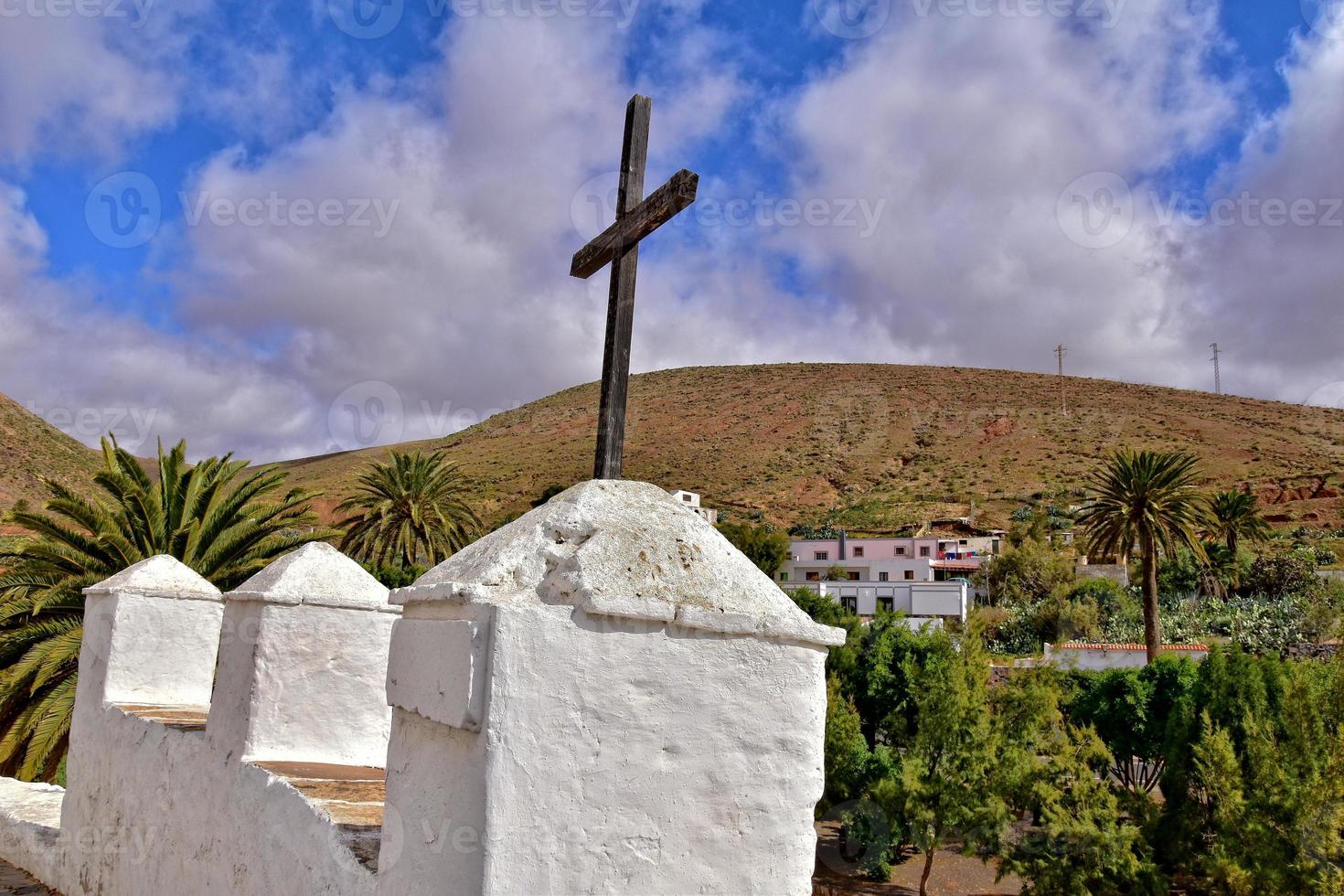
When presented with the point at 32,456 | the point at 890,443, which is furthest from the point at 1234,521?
the point at 32,456

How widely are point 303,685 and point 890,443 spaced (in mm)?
66780

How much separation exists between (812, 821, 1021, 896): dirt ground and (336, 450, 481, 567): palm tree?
481 inches

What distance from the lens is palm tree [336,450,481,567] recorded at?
25281 mm

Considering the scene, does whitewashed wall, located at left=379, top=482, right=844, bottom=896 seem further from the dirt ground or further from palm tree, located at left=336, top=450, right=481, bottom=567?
palm tree, located at left=336, top=450, right=481, bottom=567

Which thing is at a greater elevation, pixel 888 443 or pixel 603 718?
pixel 888 443

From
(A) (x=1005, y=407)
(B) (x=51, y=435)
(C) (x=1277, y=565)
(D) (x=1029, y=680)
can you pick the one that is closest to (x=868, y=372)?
(A) (x=1005, y=407)

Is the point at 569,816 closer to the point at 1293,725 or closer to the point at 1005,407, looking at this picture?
the point at 1293,725

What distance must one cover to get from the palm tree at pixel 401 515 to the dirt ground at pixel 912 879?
12211 millimetres

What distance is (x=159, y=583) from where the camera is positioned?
5.15m

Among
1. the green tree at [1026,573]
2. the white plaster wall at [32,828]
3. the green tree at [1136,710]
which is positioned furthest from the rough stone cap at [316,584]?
the green tree at [1026,573]

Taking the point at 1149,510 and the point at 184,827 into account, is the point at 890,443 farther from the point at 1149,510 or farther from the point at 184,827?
the point at 184,827

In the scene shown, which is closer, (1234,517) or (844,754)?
(844,754)

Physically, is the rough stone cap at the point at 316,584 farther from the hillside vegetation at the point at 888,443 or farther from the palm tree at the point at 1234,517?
the hillside vegetation at the point at 888,443

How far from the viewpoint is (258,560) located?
1172cm
